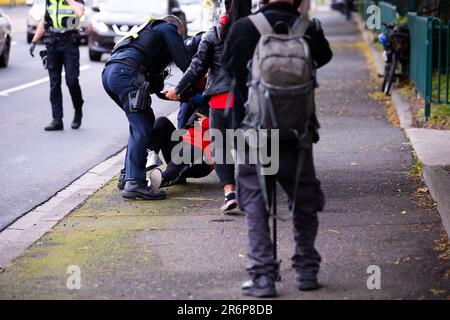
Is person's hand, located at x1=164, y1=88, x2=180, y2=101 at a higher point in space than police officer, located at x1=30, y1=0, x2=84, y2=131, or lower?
higher

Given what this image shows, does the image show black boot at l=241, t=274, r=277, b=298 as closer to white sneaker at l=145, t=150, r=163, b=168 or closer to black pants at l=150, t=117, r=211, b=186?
black pants at l=150, t=117, r=211, b=186

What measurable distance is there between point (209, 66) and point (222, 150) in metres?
0.68

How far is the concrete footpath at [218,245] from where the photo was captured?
612 centimetres

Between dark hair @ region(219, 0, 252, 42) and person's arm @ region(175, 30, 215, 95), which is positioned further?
person's arm @ region(175, 30, 215, 95)

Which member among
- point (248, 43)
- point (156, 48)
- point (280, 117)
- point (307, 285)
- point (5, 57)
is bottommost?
point (5, 57)

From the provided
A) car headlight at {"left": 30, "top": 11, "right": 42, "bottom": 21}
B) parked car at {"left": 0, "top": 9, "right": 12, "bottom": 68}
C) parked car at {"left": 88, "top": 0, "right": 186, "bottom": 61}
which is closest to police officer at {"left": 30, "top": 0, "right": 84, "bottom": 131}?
parked car at {"left": 0, "top": 9, "right": 12, "bottom": 68}

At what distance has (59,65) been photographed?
43.9 feet

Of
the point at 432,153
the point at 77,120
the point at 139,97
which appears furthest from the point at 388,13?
the point at 139,97

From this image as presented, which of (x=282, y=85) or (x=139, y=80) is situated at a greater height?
(x=282, y=85)

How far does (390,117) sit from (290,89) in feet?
28.1

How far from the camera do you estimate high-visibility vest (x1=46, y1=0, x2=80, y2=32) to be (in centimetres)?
1328

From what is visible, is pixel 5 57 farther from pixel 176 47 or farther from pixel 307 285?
pixel 307 285

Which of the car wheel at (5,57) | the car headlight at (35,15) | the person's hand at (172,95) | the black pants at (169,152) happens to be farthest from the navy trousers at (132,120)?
the car headlight at (35,15)

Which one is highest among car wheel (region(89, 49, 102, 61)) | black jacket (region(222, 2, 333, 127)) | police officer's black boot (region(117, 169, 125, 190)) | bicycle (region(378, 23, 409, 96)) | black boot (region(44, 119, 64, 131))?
black jacket (region(222, 2, 333, 127))
